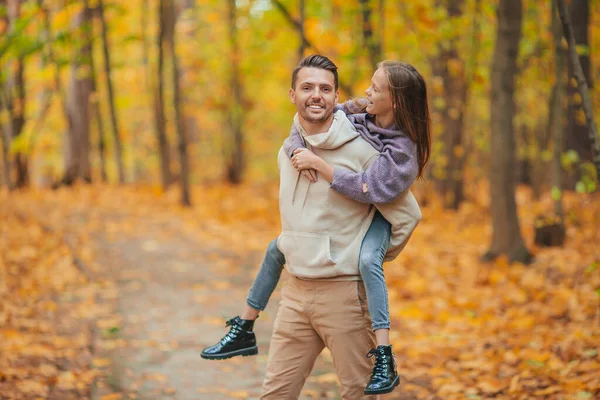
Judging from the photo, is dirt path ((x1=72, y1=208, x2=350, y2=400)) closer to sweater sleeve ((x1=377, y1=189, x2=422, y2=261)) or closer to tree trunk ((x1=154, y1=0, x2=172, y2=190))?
sweater sleeve ((x1=377, y1=189, x2=422, y2=261))

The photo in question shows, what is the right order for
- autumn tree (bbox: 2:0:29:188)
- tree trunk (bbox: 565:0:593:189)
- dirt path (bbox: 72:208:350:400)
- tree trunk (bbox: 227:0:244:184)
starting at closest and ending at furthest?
dirt path (bbox: 72:208:350:400) < tree trunk (bbox: 565:0:593:189) < autumn tree (bbox: 2:0:29:188) < tree trunk (bbox: 227:0:244:184)

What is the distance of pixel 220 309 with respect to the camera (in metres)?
7.23

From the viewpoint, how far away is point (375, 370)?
282 centimetres

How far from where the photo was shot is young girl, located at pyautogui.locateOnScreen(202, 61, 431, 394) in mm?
2809

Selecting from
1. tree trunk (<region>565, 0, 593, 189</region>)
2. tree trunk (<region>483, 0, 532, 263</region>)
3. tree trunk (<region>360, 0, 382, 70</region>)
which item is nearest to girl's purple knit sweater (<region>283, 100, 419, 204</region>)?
tree trunk (<region>483, 0, 532, 263</region>)

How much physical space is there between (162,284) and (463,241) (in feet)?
16.2

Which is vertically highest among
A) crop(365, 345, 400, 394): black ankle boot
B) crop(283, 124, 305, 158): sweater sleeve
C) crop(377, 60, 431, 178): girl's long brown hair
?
crop(377, 60, 431, 178): girl's long brown hair

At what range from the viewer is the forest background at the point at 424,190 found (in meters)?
5.80

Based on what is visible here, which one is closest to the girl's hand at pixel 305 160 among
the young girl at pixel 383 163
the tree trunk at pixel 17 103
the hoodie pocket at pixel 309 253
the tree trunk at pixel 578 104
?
the young girl at pixel 383 163

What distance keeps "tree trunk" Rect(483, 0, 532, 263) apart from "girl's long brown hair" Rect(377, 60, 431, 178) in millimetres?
5837

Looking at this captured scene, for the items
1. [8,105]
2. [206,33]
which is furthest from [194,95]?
[8,105]

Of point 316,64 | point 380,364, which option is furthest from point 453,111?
point 380,364

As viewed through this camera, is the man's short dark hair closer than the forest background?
Yes

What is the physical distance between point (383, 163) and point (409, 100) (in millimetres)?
300
